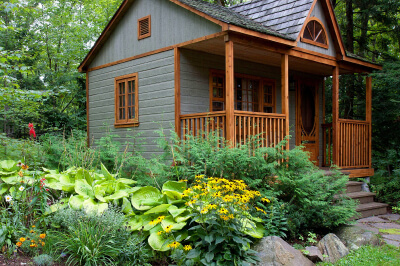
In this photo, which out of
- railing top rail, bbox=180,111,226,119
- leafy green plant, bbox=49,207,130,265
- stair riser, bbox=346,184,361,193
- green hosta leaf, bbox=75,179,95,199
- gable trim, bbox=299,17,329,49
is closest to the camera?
leafy green plant, bbox=49,207,130,265

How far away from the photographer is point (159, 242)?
13.8ft

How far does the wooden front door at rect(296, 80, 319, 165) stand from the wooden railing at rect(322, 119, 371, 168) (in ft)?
4.42

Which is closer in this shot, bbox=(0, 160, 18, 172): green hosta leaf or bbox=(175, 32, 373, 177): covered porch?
bbox=(0, 160, 18, 172): green hosta leaf

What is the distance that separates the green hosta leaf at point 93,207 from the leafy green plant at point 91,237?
3.2 inches

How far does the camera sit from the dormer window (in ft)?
→ 27.7

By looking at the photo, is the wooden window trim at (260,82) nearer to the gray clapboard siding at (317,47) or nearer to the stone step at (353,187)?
the gray clapboard siding at (317,47)

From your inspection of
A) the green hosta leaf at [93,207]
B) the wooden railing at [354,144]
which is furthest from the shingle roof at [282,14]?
the green hosta leaf at [93,207]

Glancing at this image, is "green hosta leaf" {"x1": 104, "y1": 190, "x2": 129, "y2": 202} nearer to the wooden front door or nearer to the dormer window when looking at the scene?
the dormer window

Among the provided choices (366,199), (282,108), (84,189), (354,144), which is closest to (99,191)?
(84,189)

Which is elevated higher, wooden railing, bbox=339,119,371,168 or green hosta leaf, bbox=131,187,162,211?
wooden railing, bbox=339,119,371,168

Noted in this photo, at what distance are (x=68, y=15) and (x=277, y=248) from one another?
18.1 metres

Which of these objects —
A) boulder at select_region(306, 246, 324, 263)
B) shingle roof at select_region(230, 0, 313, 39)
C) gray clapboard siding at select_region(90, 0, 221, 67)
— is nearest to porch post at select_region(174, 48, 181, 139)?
gray clapboard siding at select_region(90, 0, 221, 67)

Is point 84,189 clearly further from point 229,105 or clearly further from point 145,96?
point 145,96

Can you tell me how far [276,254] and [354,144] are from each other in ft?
20.2
